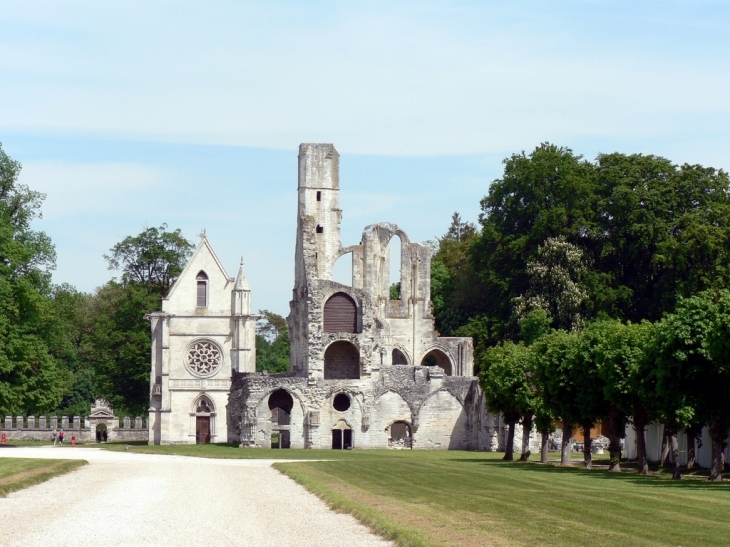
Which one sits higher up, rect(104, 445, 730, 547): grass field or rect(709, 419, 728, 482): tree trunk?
rect(709, 419, 728, 482): tree trunk

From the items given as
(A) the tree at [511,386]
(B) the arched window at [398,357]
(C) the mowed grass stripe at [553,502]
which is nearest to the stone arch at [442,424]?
(B) the arched window at [398,357]

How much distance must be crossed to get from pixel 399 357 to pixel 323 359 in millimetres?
13332

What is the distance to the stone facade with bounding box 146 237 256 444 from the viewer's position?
3196 inches

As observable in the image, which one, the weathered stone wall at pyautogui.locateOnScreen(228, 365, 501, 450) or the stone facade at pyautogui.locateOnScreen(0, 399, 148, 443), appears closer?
the weathered stone wall at pyautogui.locateOnScreen(228, 365, 501, 450)

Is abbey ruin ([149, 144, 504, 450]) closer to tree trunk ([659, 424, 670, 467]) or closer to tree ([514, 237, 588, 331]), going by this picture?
tree ([514, 237, 588, 331])

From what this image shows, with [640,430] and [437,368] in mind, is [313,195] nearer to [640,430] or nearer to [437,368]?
[437,368]

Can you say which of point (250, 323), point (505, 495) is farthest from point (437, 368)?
point (505, 495)

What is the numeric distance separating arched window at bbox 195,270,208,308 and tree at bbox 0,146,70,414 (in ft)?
43.3

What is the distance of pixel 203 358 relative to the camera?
82562mm

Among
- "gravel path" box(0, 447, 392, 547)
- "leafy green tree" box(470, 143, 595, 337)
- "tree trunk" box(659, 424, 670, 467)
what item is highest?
"leafy green tree" box(470, 143, 595, 337)

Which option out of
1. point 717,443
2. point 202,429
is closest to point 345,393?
point 202,429

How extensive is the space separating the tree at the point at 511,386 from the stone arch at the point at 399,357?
29455mm

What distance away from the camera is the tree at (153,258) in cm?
8956

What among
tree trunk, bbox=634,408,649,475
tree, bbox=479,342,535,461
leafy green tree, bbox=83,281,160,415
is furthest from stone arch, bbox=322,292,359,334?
tree trunk, bbox=634,408,649,475
